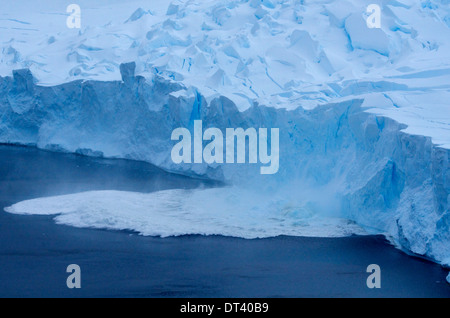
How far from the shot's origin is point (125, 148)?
42.5ft

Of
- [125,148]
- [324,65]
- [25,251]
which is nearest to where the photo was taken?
[25,251]

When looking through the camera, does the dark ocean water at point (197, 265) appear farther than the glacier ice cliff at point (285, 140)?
No

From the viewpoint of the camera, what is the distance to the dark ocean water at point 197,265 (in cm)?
556

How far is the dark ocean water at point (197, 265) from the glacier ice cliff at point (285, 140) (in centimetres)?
52

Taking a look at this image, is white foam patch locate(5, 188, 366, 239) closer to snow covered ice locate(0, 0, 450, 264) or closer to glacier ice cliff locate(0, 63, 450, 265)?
snow covered ice locate(0, 0, 450, 264)

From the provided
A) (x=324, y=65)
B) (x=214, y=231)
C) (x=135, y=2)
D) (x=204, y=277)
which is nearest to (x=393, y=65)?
(x=324, y=65)

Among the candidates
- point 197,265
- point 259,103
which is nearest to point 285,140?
point 259,103

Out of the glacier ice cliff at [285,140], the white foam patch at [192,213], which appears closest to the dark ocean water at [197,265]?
the white foam patch at [192,213]

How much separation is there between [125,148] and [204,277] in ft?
24.5

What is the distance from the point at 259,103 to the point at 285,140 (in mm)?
891

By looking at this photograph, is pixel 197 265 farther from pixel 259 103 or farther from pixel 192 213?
pixel 259 103

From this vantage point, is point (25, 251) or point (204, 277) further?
point (25, 251)

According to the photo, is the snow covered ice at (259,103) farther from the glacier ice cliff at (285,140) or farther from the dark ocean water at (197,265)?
the dark ocean water at (197,265)
